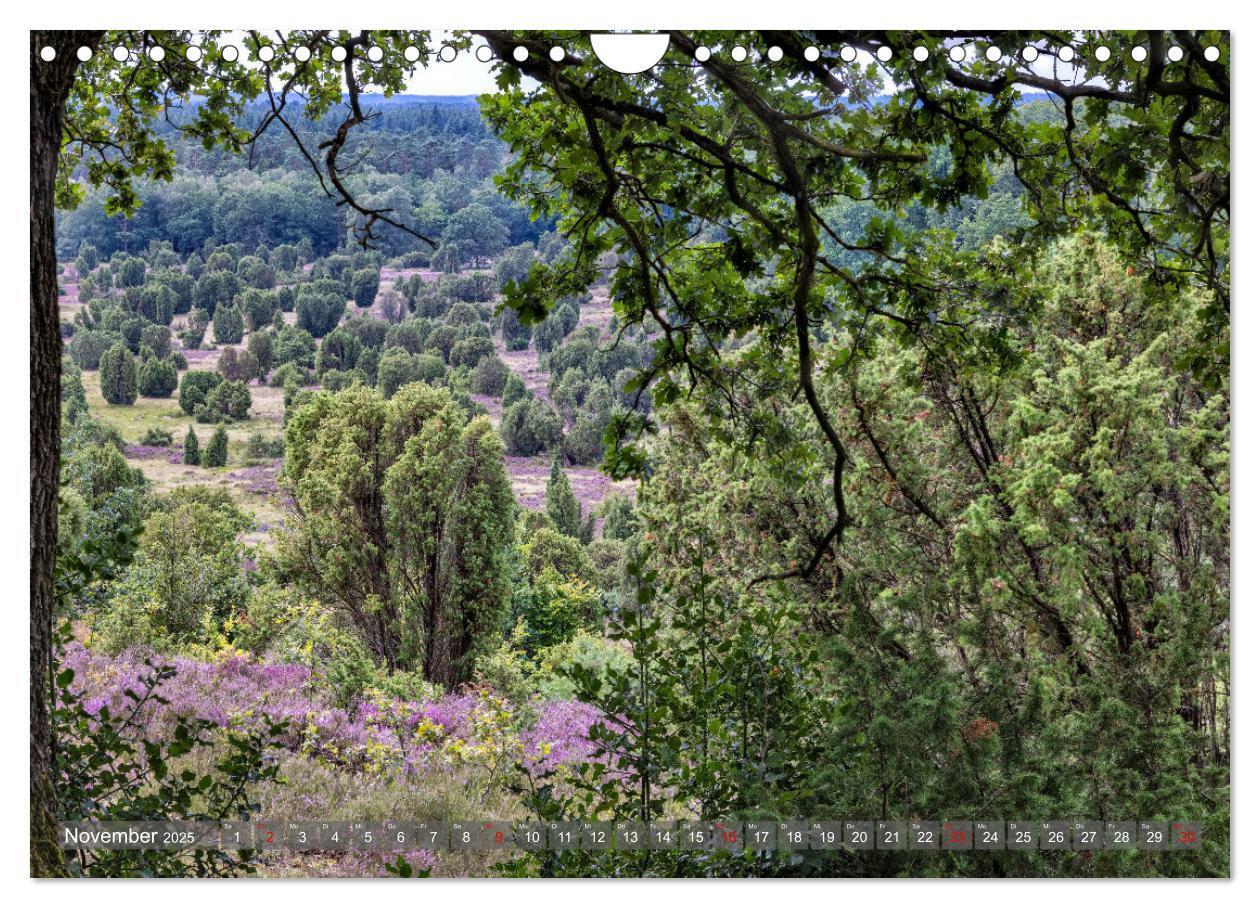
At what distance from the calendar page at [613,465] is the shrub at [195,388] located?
0.4 inches

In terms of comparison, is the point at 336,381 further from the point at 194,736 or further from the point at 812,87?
the point at 812,87

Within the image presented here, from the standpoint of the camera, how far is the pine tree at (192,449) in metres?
3.92

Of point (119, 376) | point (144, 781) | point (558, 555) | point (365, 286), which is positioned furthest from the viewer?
point (558, 555)

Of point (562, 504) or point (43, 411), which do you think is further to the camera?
point (562, 504)

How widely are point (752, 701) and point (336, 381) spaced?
1.79 metres

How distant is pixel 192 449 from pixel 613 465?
1.54 meters

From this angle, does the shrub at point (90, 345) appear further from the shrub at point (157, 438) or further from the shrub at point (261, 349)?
the shrub at point (261, 349)

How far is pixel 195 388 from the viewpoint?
3.88 meters

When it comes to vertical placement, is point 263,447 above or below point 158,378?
below

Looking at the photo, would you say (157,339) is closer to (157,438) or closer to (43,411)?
(157,438)

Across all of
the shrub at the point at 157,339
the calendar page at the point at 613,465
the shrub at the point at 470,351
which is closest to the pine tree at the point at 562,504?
the calendar page at the point at 613,465

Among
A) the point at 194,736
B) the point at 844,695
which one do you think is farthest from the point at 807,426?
the point at 194,736

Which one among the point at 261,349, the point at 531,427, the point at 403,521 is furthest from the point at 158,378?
the point at 531,427

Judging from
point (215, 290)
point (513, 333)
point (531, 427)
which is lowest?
point (531, 427)
